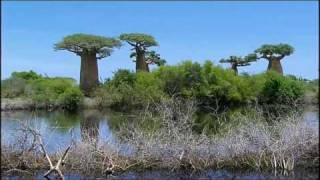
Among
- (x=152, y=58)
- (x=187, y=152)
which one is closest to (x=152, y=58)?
(x=152, y=58)

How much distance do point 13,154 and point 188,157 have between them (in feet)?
18.1

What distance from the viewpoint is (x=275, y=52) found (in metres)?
83.8

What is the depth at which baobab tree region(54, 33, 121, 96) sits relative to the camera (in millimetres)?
74438

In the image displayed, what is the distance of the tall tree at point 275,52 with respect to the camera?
83.1 m

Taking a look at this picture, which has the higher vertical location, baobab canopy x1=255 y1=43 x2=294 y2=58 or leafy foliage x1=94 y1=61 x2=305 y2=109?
baobab canopy x1=255 y1=43 x2=294 y2=58

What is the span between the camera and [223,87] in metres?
65.9

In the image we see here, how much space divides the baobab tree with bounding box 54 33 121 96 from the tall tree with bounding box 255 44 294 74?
22811mm

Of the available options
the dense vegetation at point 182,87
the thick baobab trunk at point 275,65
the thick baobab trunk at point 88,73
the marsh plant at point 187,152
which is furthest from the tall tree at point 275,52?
the marsh plant at point 187,152

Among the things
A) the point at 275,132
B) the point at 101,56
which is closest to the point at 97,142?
the point at 275,132

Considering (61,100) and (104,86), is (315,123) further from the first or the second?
(104,86)

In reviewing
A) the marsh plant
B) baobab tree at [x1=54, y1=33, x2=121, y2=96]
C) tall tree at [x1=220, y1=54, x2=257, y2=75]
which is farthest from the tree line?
the marsh plant

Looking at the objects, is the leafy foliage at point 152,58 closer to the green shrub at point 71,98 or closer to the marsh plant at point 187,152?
the green shrub at point 71,98

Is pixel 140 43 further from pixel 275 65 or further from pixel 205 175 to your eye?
pixel 205 175

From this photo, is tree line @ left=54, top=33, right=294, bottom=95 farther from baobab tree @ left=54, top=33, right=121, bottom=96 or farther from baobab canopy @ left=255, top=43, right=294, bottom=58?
baobab canopy @ left=255, top=43, right=294, bottom=58
